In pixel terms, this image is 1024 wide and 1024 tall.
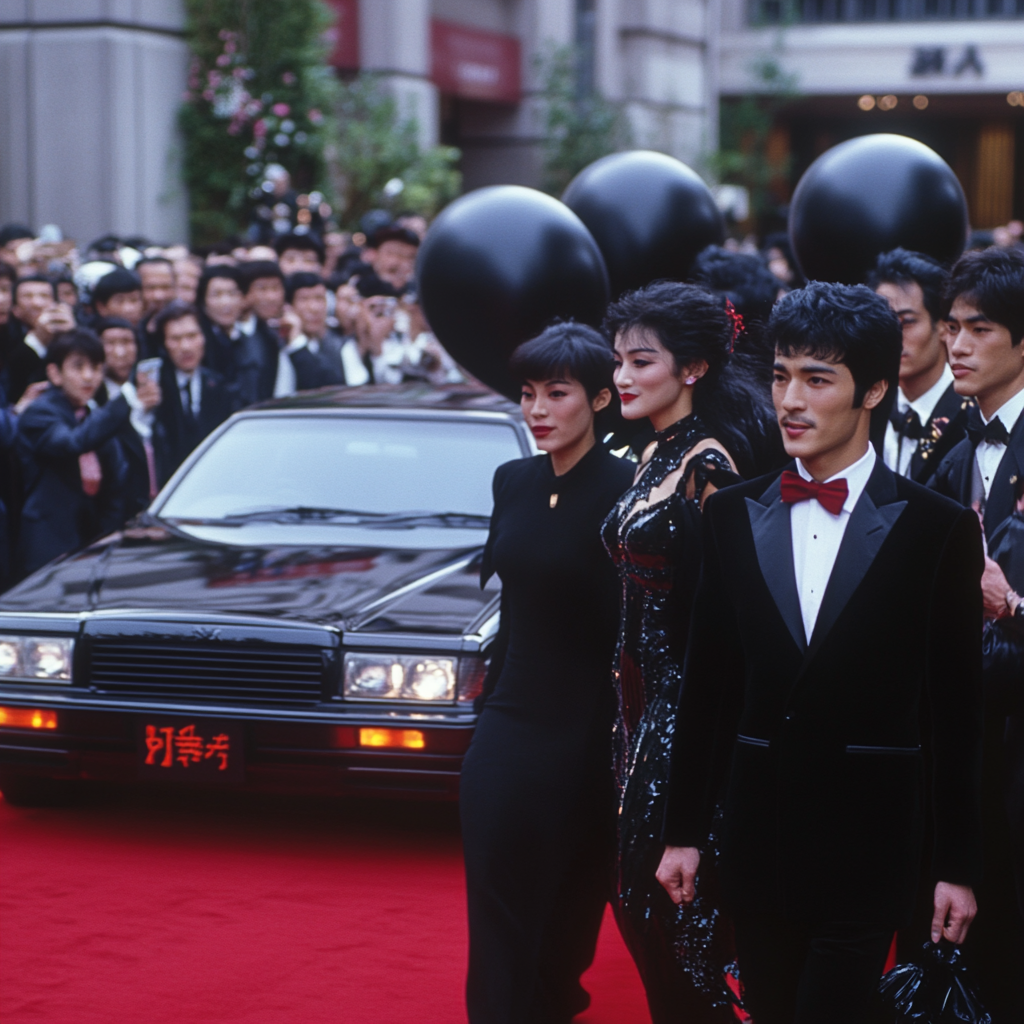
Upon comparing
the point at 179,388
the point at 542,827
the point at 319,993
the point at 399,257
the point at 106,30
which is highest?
the point at 106,30

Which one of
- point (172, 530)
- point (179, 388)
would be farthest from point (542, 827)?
point (179, 388)

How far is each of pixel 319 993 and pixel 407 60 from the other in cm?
2154

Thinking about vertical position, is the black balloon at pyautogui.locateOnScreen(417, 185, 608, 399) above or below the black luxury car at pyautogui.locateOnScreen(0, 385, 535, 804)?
above

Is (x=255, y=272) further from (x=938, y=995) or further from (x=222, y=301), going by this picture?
(x=938, y=995)

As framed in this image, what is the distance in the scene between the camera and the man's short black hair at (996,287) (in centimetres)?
384

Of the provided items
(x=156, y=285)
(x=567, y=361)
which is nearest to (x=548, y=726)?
(x=567, y=361)

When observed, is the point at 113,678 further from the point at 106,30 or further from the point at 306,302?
the point at 106,30

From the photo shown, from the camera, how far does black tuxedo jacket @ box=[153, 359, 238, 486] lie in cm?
850

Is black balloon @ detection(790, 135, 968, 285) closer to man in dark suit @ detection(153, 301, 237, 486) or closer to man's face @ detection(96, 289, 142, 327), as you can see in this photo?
man in dark suit @ detection(153, 301, 237, 486)

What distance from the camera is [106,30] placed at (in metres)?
18.2

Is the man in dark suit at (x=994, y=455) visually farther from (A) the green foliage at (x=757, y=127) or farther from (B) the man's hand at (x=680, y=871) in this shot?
(A) the green foliage at (x=757, y=127)

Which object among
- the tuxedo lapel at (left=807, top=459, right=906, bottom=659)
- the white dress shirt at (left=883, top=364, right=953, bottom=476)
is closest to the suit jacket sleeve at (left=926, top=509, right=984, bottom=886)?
the tuxedo lapel at (left=807, top=459, right=906, bottom=659)

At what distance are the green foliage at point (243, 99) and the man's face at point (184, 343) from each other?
35.8ft

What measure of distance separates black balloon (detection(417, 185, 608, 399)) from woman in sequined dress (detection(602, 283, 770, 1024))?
1567mm
